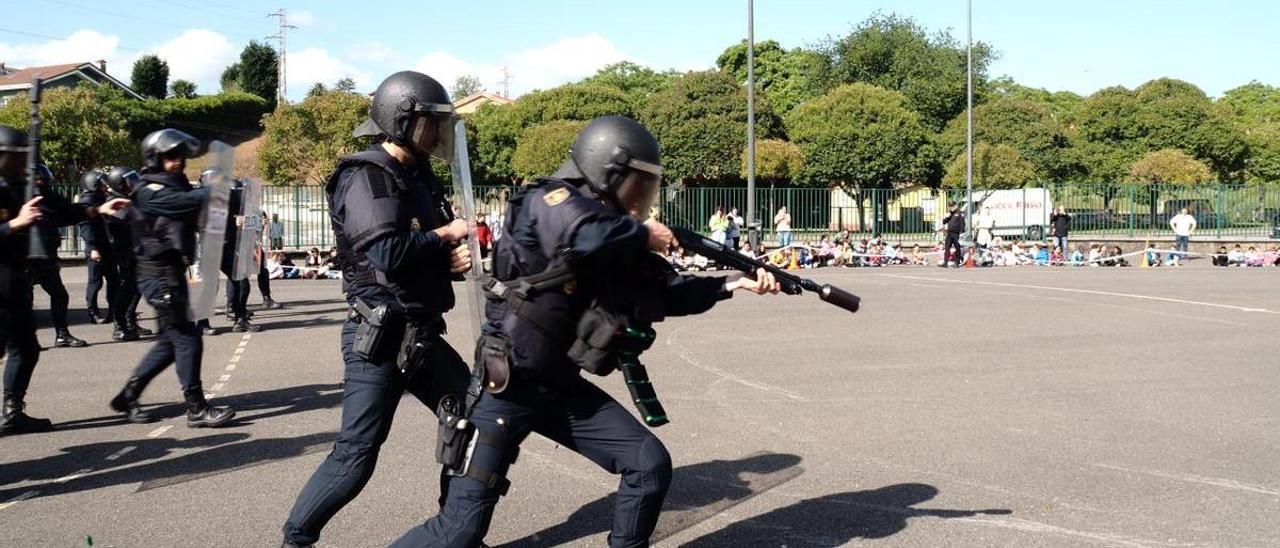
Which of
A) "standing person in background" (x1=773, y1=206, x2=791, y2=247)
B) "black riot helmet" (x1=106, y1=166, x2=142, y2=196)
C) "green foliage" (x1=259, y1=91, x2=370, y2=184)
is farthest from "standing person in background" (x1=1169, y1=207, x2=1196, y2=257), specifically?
"green foliage" (x1=259, y1=91, x2=370, y2=184)

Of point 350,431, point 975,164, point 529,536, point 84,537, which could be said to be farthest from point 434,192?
point 975,164

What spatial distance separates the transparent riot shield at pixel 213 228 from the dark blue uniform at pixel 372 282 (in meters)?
2.40

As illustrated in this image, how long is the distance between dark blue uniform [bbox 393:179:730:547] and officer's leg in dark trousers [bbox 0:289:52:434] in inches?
163

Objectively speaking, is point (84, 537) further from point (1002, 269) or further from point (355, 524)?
point (1002, 269)

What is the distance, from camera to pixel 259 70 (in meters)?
88.2

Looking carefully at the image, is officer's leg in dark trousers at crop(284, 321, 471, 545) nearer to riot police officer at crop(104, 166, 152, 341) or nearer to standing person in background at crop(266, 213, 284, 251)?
riot police officer at crop(104, 166, 152, 341)

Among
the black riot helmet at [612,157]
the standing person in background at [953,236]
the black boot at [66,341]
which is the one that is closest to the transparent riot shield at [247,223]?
the black boot at [66,341]

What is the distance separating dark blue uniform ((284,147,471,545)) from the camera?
3.74 metres

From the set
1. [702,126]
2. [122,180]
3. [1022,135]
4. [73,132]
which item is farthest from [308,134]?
[122,180]

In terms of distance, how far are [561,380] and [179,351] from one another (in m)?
3.91

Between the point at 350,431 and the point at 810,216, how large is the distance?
93.3ft

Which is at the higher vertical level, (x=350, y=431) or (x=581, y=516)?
(x=350, y=431)

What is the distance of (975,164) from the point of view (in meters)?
41.3

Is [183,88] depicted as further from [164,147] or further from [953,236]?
[164,147]
